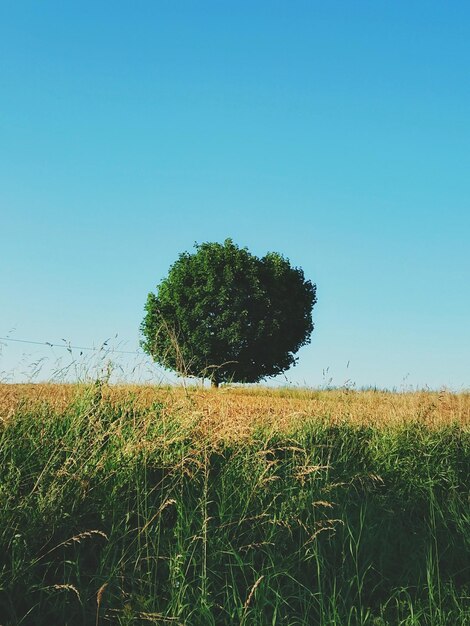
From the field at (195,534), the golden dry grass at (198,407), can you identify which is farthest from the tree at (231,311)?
the field at (195,534)

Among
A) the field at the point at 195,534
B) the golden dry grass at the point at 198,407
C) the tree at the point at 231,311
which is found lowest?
the field at the point at 195,534

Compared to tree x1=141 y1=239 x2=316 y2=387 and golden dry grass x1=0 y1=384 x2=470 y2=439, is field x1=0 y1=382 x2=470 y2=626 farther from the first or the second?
tree x1=141 y1=239 x2=316 y2=387

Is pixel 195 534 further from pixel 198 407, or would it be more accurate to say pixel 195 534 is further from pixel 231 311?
pixel 231 311

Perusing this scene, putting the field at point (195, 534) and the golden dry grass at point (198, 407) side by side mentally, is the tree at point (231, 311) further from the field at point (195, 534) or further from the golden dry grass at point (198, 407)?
the field at point (195, 534)

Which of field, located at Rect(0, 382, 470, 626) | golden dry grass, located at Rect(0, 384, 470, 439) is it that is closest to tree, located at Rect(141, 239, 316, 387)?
golden dry grass, located at Rect(0, 384, 470, 439)

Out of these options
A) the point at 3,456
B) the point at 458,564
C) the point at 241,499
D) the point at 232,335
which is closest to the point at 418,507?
the point at 458,564

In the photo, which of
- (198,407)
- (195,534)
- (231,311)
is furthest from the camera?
(231,311)

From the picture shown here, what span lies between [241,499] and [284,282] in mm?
31958

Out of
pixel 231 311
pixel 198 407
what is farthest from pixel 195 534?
pixel 231 311

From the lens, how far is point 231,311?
33656 millimetres

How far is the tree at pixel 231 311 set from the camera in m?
33.7

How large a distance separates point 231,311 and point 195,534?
28.9 m

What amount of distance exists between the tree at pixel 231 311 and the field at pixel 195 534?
25.3 meters

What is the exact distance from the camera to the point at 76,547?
4.77 m
